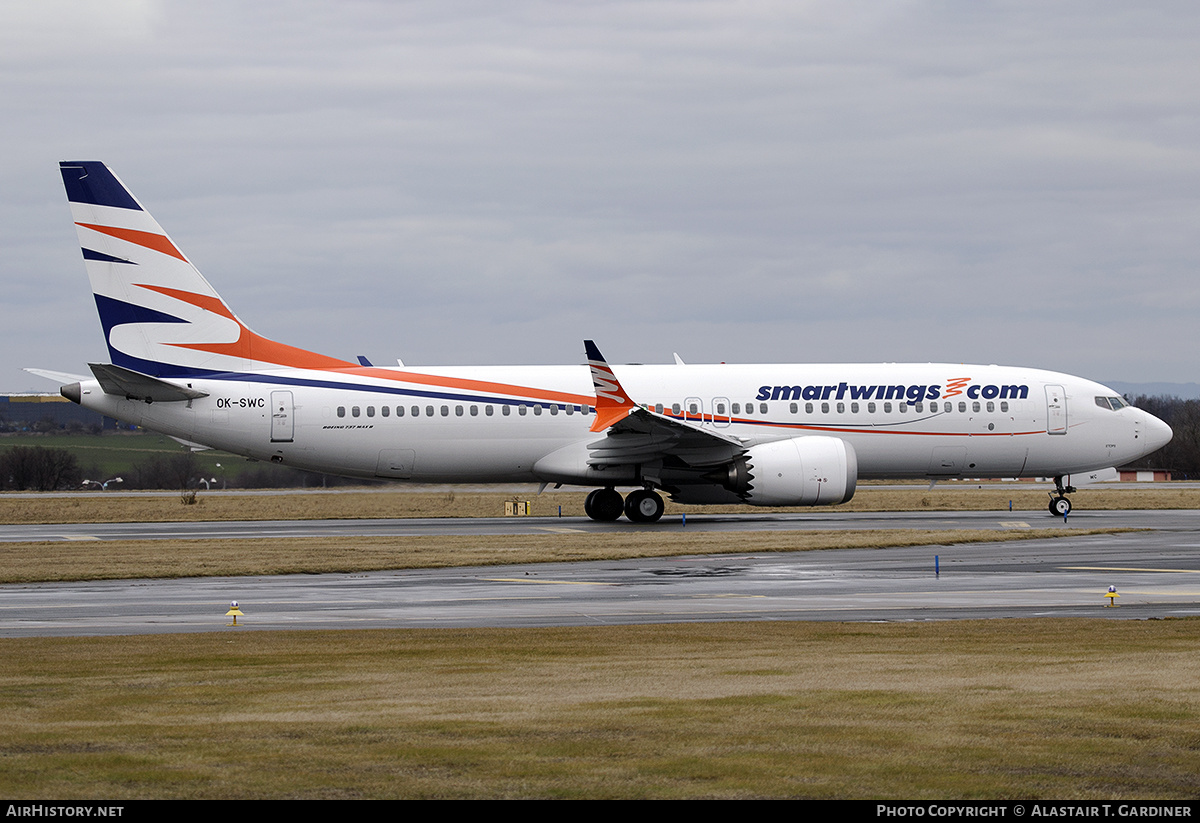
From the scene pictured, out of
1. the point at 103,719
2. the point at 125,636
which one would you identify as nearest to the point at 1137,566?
the point at 125,636

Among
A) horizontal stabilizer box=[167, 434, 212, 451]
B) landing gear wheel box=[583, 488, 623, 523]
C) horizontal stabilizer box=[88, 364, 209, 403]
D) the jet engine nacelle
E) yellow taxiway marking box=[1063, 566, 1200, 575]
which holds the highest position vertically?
horizontal stabilizer box=[88, 364, 209, 403]

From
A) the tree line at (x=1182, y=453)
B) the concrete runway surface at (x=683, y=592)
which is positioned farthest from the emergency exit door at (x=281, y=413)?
the tree line at (x=1182, y=453)

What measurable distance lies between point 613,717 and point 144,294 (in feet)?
96.1

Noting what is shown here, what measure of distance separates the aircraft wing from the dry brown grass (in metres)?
19.1

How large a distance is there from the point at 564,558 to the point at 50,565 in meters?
9.66

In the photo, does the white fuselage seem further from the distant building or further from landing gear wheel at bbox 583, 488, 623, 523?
the distant building

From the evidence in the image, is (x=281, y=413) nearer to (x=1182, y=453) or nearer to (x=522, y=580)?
(x=522, y=580)

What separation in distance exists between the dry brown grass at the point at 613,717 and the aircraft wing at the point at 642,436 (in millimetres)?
19105

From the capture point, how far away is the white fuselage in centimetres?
3606

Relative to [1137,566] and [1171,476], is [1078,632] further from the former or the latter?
[1171,476]

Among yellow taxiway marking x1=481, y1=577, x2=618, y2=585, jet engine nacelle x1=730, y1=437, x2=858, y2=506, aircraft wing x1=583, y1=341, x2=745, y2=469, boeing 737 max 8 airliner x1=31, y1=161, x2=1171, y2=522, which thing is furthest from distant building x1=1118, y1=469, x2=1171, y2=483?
yellow taxiway marking x1=481, y1=577, x2=618, y2=585

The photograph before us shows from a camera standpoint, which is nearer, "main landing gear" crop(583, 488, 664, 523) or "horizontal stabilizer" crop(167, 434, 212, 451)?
"main landing gear" crop(583, 488, 664, 523)

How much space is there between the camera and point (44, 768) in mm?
7773

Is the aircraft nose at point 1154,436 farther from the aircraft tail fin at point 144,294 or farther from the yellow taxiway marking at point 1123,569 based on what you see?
the aircraft tail fin at point 144,294
